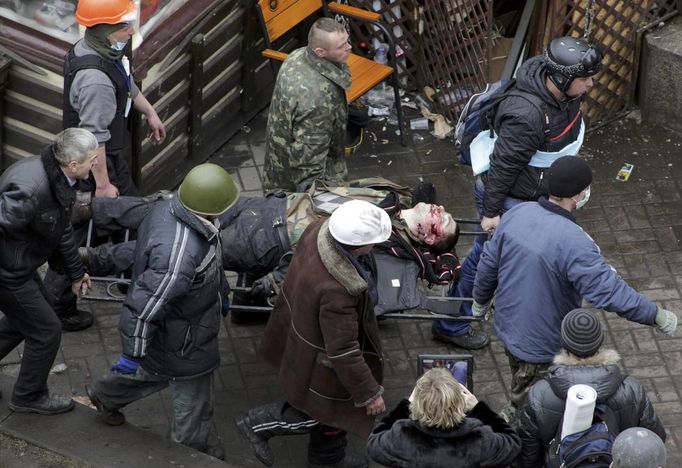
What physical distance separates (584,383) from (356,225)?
4.24 ft

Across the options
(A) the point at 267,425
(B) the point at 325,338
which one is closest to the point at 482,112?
(B) the point at 325,338

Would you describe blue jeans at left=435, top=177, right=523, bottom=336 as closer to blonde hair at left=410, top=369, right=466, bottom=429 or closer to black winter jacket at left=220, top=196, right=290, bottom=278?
black winter jacket at left=220, top=196, right=290, bottom=278

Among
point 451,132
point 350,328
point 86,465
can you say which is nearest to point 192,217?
point 350,328

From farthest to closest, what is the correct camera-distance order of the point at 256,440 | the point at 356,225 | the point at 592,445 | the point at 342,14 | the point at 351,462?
the point at 342,14
the point at 351,462
the point at 256,440
the point at 356,225
the point at 592,445

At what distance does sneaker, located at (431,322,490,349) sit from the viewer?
792 cm

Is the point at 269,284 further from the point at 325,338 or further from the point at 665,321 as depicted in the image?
the point at 665,321

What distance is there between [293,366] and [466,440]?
1.24m

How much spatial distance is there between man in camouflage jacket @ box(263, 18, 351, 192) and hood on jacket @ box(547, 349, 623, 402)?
2340mm

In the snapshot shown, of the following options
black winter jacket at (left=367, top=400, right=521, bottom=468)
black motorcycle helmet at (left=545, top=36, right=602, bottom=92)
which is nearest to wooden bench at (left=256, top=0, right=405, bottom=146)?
black motorcycle helmet at (left=545, top=36, right=602, bottom=92)

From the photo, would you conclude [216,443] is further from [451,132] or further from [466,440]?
[451,132]

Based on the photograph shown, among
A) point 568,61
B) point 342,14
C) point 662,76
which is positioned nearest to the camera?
point 568,61

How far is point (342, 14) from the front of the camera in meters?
9.60

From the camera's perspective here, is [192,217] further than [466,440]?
Yes

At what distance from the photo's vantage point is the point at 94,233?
7.36 metres
